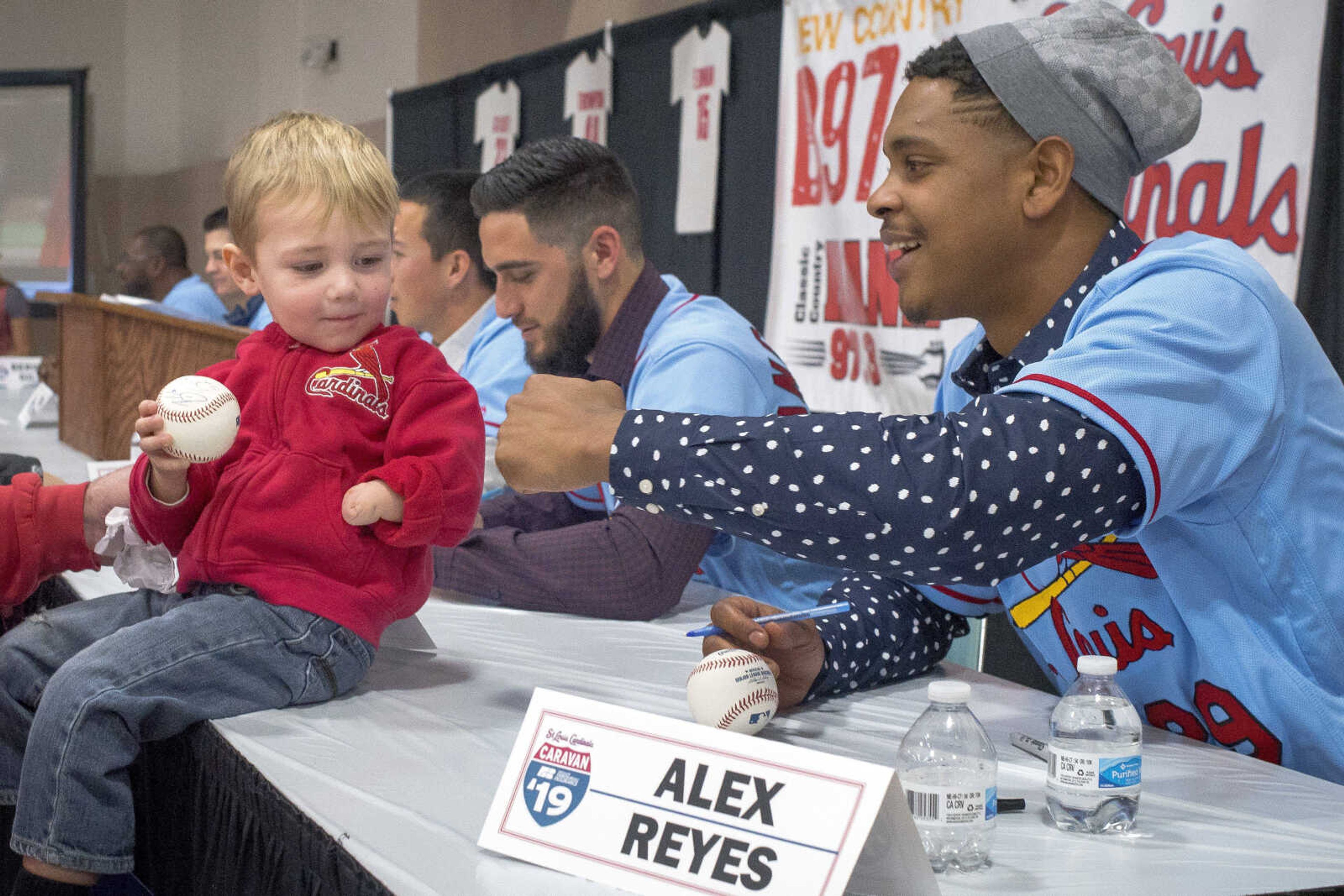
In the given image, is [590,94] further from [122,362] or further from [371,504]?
[371,504]

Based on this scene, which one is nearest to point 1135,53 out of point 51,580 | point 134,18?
point 51,580

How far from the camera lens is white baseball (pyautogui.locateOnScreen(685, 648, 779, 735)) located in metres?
1.33

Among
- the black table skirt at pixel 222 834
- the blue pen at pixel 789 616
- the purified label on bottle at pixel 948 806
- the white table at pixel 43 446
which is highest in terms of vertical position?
the blue pen at pixel 789 616

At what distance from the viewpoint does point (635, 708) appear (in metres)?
1.40

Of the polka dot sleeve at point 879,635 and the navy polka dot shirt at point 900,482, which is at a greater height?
the navy polka dot shirt at point 900,482

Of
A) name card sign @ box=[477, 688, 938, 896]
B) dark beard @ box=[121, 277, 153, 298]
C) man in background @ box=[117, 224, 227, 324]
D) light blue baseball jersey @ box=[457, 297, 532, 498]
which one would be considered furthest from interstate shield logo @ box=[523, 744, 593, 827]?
dark beard @ box=[121, 277, 153, 298]

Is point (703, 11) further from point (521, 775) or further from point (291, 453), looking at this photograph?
point (521, 775)

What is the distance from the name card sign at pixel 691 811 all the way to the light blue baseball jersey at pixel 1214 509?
0.46 metres

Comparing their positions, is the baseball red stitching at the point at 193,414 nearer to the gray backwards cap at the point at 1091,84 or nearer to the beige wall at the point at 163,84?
the gray backwards cap at the point at 1091,84

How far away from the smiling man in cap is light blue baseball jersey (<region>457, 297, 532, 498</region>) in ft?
4.46

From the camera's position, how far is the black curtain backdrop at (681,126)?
4816mm

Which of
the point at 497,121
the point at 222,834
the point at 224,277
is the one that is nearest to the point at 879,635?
the point at 222,834

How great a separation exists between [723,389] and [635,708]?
2.88 feet

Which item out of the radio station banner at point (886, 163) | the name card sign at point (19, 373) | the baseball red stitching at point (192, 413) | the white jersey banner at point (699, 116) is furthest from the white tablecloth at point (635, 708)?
the name card sign at point (19, 373)
